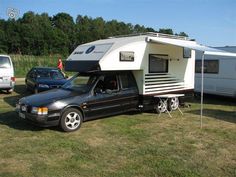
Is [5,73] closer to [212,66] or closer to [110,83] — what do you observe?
[110,83]

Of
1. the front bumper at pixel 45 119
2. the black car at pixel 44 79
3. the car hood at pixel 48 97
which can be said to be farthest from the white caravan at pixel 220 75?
the front bumper at pixel 45 119

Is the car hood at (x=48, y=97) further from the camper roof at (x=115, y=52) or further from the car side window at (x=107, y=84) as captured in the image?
the camper roof at (x=115, y=52)

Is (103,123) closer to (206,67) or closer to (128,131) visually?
(128,131)

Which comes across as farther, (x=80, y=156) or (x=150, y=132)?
(x=150, y=132)

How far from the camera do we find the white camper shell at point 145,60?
1005 centimetres

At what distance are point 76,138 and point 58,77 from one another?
27.1 feet

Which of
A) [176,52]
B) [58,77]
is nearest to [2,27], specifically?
[58,77]

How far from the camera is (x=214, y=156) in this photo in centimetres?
695

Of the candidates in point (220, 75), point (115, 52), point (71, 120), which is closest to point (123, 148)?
point (71, 120)

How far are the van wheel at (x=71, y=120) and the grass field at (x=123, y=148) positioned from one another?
0.19 metres

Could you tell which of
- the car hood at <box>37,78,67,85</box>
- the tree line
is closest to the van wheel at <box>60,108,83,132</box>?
the car hood at <box>37,78,67,85</box>

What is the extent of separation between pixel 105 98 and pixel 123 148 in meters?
2.54

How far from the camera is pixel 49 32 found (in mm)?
82562

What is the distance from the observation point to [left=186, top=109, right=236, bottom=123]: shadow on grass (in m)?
10.9
